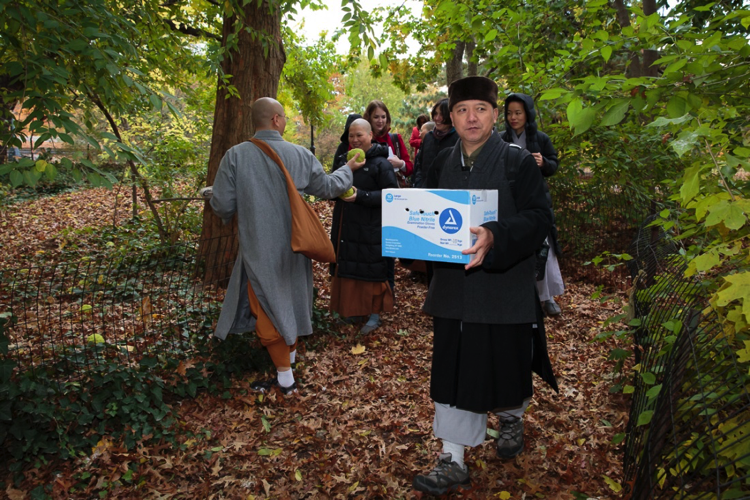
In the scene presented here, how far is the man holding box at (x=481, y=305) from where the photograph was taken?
2.68 meters

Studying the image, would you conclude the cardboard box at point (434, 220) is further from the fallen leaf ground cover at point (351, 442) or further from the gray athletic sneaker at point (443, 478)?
the fallen leaf ground cover at point (351, 442)

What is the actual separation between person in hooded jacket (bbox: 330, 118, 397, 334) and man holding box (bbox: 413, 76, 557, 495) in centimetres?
228

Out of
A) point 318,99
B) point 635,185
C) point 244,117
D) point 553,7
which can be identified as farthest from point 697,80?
point 318,99

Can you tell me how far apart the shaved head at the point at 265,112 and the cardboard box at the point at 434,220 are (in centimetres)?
191

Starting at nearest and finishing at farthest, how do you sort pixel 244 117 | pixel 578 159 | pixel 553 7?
1. pixel 244 117
2. pixel 578 159
3. pixel 553 7

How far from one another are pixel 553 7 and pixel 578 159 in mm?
2535

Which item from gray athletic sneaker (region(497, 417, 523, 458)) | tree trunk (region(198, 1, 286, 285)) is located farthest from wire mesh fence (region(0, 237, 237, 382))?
gray athletic sneaker (region(497, 417, 523, 458))

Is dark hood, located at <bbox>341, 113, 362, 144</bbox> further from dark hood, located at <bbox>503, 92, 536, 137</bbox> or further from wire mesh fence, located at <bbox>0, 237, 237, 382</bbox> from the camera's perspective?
wire mesh fence, located at <bbox>0, 237, 237, 382</bbox>

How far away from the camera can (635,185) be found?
270 inches

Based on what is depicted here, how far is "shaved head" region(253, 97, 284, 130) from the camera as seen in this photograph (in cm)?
398

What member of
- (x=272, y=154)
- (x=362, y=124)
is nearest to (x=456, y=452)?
(x=272, y=154)

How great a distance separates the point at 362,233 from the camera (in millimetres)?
5262

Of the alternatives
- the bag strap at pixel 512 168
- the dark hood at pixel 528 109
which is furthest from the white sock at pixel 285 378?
the dark hood at pixel 528 109

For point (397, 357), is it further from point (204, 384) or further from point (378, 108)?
point (378, 108)
